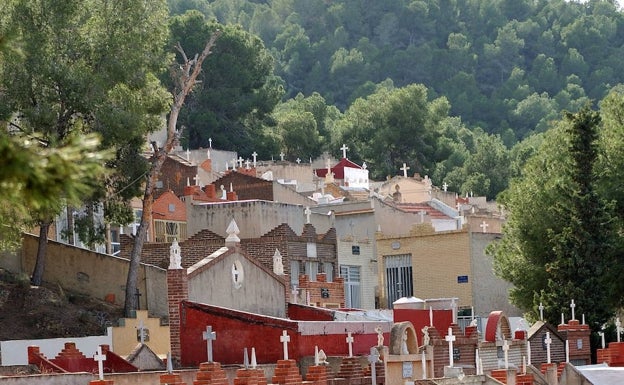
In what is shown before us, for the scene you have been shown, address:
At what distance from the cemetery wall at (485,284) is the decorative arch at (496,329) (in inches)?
610

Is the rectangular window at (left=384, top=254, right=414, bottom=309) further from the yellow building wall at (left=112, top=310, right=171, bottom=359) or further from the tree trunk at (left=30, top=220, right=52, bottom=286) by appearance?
the yellow building wall at (left=112, top=310, right=171, bottom=359)

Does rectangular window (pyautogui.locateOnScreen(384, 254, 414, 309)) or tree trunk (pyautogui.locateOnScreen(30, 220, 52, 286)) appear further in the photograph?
rectangular window (pyautogui.locateOnScreen(384, 254, 414, 309))

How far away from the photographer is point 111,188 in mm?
47719

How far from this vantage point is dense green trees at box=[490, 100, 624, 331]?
50469 millimetres

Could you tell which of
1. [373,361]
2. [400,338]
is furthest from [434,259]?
[373,361]

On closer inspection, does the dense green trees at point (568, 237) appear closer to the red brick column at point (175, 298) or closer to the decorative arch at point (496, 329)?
the decorative arch at point (496, 329)

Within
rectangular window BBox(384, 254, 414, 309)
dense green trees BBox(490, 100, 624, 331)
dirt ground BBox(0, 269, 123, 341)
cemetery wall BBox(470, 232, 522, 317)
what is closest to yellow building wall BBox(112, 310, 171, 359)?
dirt ground BBox(0, 269, 123, 341)

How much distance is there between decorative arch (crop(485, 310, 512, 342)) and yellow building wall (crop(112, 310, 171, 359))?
836cm

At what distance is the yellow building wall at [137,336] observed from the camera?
3947 centimetres

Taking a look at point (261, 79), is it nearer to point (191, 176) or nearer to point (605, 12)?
point (191, 176)

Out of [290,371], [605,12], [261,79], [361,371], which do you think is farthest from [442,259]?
[605,12]

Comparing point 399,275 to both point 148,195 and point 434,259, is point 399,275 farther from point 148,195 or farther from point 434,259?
point 148,195

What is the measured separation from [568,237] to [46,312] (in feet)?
57.6

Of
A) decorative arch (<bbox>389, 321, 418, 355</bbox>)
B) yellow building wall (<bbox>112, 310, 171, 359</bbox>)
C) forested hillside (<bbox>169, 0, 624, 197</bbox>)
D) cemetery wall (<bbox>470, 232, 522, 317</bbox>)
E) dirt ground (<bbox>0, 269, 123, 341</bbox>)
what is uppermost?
forested hillside (<bbox>169, 0, 624, 197</bbox>)
